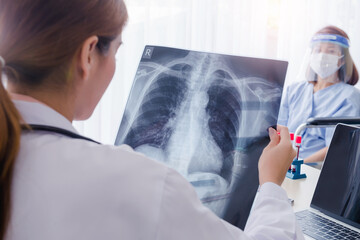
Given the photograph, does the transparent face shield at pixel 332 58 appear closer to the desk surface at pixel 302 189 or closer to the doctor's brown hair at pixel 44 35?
the desk surface at pixel 302 189

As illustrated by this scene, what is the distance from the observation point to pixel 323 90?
2.30 metres

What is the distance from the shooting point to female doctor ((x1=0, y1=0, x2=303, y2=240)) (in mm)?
485

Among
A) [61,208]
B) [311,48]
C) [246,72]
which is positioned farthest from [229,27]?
[61,208]

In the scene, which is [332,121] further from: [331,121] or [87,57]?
[87,57]

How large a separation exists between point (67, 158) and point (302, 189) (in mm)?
1016

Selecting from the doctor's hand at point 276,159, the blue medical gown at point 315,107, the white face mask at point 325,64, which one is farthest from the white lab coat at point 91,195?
the white face mask at point 325,64

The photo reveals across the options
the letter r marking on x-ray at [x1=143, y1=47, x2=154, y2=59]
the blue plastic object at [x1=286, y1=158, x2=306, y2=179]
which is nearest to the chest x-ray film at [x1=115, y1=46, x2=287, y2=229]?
the letter r marking on x-ray at [x1=143, y1=47, x2=154, y2=59]

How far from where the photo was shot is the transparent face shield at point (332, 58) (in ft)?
7.51

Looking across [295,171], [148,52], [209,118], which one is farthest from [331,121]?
[148,52]

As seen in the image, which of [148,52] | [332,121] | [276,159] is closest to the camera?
[276,159]

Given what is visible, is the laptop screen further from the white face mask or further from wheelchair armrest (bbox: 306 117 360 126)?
the white face mask

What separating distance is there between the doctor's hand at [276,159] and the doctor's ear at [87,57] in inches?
17.4

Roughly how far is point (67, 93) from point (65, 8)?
0.13 meters

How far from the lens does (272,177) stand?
83 centimetres
